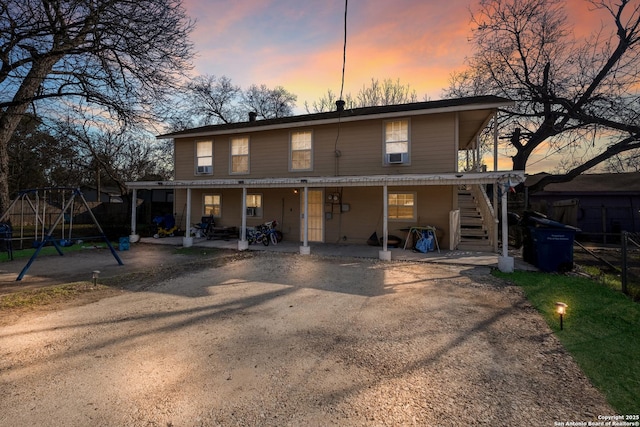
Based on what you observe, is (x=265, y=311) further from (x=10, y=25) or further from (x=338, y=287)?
(x=10, y=25)

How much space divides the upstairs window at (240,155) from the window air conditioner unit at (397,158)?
666 cm

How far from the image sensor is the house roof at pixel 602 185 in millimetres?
16609

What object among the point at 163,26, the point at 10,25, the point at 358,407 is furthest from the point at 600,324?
the point at 10,25

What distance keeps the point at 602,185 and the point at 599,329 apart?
19.4 meters

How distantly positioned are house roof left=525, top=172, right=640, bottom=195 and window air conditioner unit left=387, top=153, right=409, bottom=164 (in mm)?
12124

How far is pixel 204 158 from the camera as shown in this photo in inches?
575

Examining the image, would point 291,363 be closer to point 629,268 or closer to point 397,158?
point 397,158

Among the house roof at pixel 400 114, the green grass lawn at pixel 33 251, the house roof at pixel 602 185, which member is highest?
the house roof at pixel 400 114

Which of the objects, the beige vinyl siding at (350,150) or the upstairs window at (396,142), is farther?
the upstairs window at (396,142)

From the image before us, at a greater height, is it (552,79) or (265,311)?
(552,79)

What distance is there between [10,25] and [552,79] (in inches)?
855

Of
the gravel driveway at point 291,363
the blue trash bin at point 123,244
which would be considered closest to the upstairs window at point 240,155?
the blue trash bin at point 123,244

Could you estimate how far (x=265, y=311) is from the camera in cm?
480

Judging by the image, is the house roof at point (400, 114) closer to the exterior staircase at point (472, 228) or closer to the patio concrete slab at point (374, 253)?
the exterior staircase at point (472, 228)
